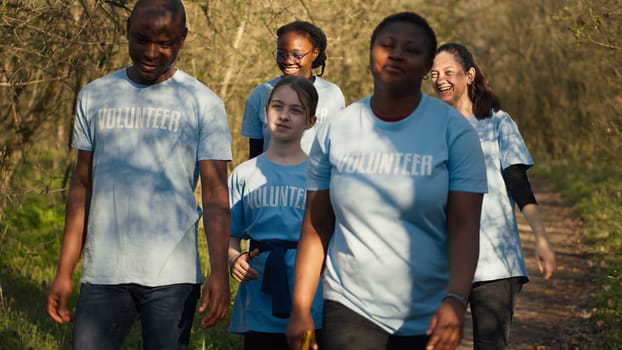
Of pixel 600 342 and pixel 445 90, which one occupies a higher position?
pixel 445 90

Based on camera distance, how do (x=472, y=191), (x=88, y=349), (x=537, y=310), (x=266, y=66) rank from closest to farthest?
(x=472, y=191)
(x=88, y=349)
(x=537, y=310)
(x=266, y=66)

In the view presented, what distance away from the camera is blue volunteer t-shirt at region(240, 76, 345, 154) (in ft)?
21.3

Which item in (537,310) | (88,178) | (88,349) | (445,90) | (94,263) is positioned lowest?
(537,310)

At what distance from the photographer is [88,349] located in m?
4.32

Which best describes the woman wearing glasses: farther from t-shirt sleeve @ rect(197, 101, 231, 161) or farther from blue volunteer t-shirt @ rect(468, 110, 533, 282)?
t-shirt sleeve @ rect(197, 101, 231, 161)

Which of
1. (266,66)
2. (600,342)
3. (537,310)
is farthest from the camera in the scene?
(266,66)

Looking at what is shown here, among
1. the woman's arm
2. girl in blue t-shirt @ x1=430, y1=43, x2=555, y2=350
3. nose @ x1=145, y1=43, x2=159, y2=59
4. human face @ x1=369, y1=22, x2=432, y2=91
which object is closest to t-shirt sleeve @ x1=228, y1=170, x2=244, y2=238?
nose @ x1=145, y1=43, x2=159, y2=59

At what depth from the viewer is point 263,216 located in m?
5.13

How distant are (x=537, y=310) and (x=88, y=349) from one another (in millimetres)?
6793

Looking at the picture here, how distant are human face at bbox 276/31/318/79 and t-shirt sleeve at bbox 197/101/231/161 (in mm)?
2194

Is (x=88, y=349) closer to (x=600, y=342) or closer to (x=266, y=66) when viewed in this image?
(x=600, y=342)

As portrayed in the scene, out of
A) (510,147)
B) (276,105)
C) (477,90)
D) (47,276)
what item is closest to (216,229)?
(276,105)

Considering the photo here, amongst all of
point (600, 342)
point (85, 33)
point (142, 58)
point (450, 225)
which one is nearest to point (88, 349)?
point (142, 58)

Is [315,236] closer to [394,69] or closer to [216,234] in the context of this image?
[216,234]
